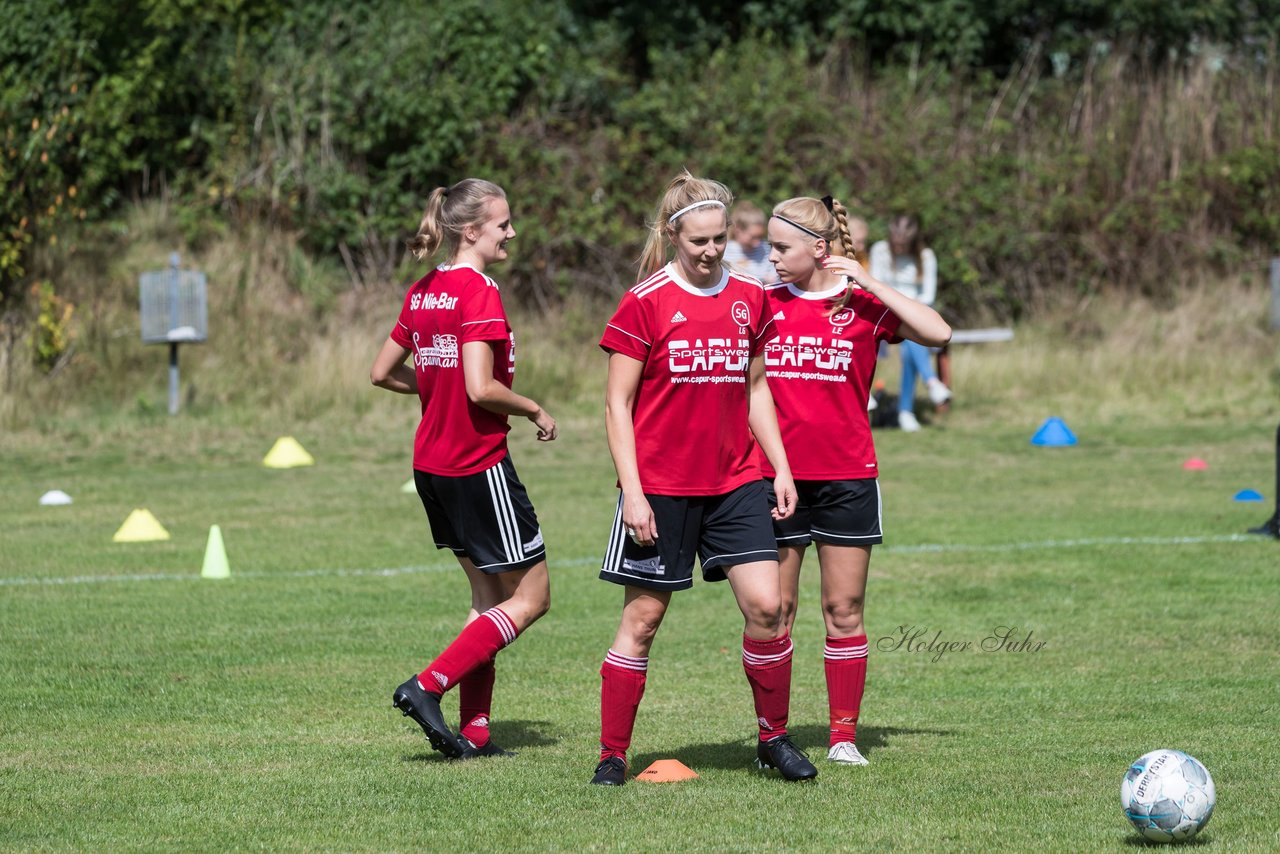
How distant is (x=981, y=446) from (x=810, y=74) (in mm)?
9741

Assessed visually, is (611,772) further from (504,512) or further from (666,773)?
(504,512)

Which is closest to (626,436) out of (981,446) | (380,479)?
(380,479)

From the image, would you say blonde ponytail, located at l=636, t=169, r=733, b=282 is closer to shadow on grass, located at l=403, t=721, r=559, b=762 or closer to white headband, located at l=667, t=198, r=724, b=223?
white headband, located at l=667, t=198, r=724, b=223

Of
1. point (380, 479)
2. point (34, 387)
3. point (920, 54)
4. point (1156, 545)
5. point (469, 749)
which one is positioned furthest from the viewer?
point (920, 54)

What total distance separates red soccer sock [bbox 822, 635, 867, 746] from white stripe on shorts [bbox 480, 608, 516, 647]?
1112mm

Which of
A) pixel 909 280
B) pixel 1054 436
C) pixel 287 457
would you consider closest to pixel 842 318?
pixel 287 457

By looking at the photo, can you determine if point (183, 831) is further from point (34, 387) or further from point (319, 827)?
point (34, 387)

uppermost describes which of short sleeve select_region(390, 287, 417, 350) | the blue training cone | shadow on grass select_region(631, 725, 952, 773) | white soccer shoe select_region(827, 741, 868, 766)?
short sleeve select_region(390, 287, 417, 350)

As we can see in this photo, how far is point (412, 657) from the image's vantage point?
25.2ft

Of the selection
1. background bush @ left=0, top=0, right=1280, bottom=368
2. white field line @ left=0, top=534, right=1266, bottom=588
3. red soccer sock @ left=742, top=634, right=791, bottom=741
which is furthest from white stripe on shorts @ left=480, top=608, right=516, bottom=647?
background bush @ left=0, top=0, right=1280, bottom=368

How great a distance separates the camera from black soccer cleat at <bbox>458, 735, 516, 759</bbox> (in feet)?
19.2

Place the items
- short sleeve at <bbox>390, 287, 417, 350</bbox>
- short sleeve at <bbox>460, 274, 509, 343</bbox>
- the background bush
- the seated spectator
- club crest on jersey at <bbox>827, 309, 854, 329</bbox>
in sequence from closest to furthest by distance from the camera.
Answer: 1. short sleeve at <bbox>460, 274, 509, 343</bbox>
2. club crest on jersey at <bbox>827, 309, 854, 329</bbox>
3. short sleeve at <bbox>390, 287, 417, 350</bbox>
4. the seated spectator
5. the background bush

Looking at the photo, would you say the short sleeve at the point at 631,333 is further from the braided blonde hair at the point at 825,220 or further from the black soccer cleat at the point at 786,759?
the black soccer cleat at the point at 786,759

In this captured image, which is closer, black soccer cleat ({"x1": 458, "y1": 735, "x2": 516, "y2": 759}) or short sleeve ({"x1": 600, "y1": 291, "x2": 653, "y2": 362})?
short sleeve ({"x1": 600, "y1": 291, "x2": 653, "y2": 362})
